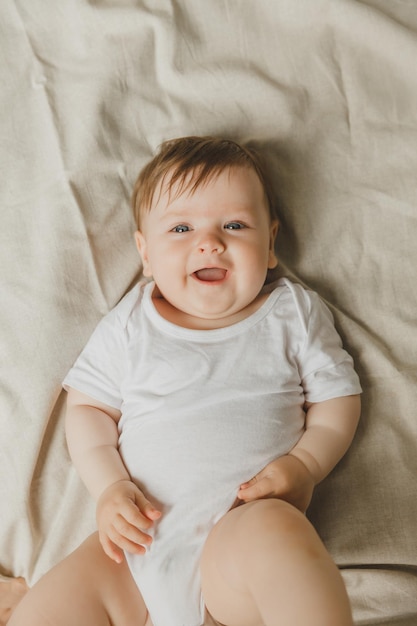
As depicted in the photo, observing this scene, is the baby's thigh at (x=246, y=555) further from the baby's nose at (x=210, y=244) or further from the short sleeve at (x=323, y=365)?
the baby's nose at (x=210, y=244)

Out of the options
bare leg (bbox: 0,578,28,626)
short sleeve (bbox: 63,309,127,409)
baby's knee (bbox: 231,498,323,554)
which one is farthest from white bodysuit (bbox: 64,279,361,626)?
bare leg (bbox: 0,578,28,626)

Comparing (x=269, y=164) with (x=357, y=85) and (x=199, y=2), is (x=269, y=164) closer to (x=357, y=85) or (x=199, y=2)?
(x=357, y=85)

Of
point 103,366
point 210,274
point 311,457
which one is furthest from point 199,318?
point 311,457

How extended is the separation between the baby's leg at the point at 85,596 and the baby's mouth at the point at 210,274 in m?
0.49

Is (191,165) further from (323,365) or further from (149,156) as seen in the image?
(323,365)

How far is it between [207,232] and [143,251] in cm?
16

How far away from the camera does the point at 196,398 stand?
119 cm

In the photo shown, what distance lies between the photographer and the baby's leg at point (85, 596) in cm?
108

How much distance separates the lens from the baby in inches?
42.7

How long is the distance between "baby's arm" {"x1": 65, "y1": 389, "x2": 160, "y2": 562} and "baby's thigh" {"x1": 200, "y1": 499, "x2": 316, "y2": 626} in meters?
0.12

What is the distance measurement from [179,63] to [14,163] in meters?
0.39

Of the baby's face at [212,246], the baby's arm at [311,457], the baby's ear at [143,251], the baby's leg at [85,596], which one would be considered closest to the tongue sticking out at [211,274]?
the baby's face at [212,246]

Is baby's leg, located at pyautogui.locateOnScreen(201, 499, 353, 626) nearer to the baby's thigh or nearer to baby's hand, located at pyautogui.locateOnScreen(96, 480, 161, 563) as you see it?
the baby's thigh

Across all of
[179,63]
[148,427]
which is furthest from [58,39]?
[148,427]
